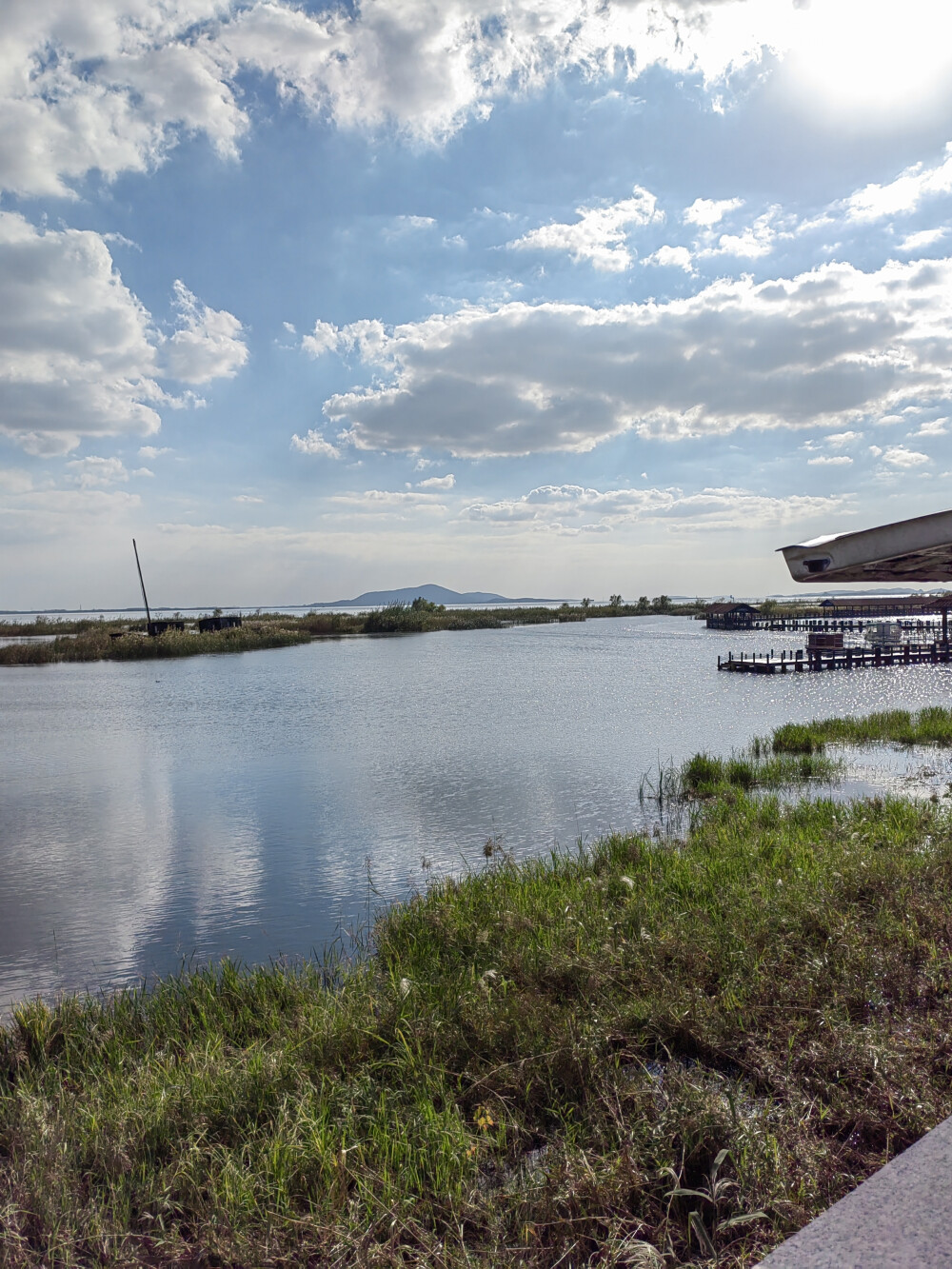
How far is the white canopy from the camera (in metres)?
4.40

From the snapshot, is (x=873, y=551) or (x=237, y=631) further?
(x=237, y=631)

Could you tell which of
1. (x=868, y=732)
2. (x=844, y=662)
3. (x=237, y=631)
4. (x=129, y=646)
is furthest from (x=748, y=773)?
(x=237, y=631)

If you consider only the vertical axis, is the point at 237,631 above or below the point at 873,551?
above

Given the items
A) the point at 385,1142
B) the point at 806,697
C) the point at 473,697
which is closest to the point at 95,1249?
the point at 385,1142

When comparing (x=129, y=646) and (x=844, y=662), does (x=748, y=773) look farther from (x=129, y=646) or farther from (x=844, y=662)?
(x=129, y=646)

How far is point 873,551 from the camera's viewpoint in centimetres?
462

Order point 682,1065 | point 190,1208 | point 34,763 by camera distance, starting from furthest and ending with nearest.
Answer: point 34,763, point 682,1065, point 190,1208

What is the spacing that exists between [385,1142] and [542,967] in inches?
94.7

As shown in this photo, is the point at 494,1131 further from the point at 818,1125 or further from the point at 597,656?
the point at 597,656

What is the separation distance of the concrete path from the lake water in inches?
276

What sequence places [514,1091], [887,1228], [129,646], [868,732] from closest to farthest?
1. [887,1228]
2. [514,1091]
3. [868,732]
4. [129,646]

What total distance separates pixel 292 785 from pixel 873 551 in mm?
14848

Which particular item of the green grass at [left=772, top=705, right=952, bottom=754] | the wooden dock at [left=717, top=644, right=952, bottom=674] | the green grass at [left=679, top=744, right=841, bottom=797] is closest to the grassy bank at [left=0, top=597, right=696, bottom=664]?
the wooden dock at [left=717, top=644, right=952, bottom=674]

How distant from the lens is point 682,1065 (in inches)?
168
